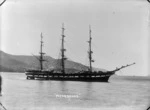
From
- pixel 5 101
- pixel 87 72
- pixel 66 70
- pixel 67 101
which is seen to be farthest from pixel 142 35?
pixel 66 70

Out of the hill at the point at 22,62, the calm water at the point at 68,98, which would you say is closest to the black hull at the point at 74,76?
the hill at the point at 22,62

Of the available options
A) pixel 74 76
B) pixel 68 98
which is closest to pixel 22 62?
pixel 74 76

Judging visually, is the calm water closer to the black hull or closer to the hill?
the hill

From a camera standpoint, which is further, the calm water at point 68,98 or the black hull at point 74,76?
the black hull at point 74,76

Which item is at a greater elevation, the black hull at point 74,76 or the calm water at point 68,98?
the calm water at point 68,98

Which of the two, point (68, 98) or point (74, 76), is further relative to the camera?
point (74, 76)

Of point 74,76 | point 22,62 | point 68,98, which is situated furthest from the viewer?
point 74,76

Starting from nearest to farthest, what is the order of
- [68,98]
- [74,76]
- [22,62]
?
[68,98] → [22,62] → [74,76]

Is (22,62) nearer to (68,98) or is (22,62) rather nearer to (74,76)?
(74,76)

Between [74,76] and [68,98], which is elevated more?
[68,98]

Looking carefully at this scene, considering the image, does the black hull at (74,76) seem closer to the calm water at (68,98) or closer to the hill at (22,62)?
the hill at (22,62)

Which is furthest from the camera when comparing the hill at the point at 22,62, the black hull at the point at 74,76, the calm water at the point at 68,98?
the black hull at the point at 74,76
